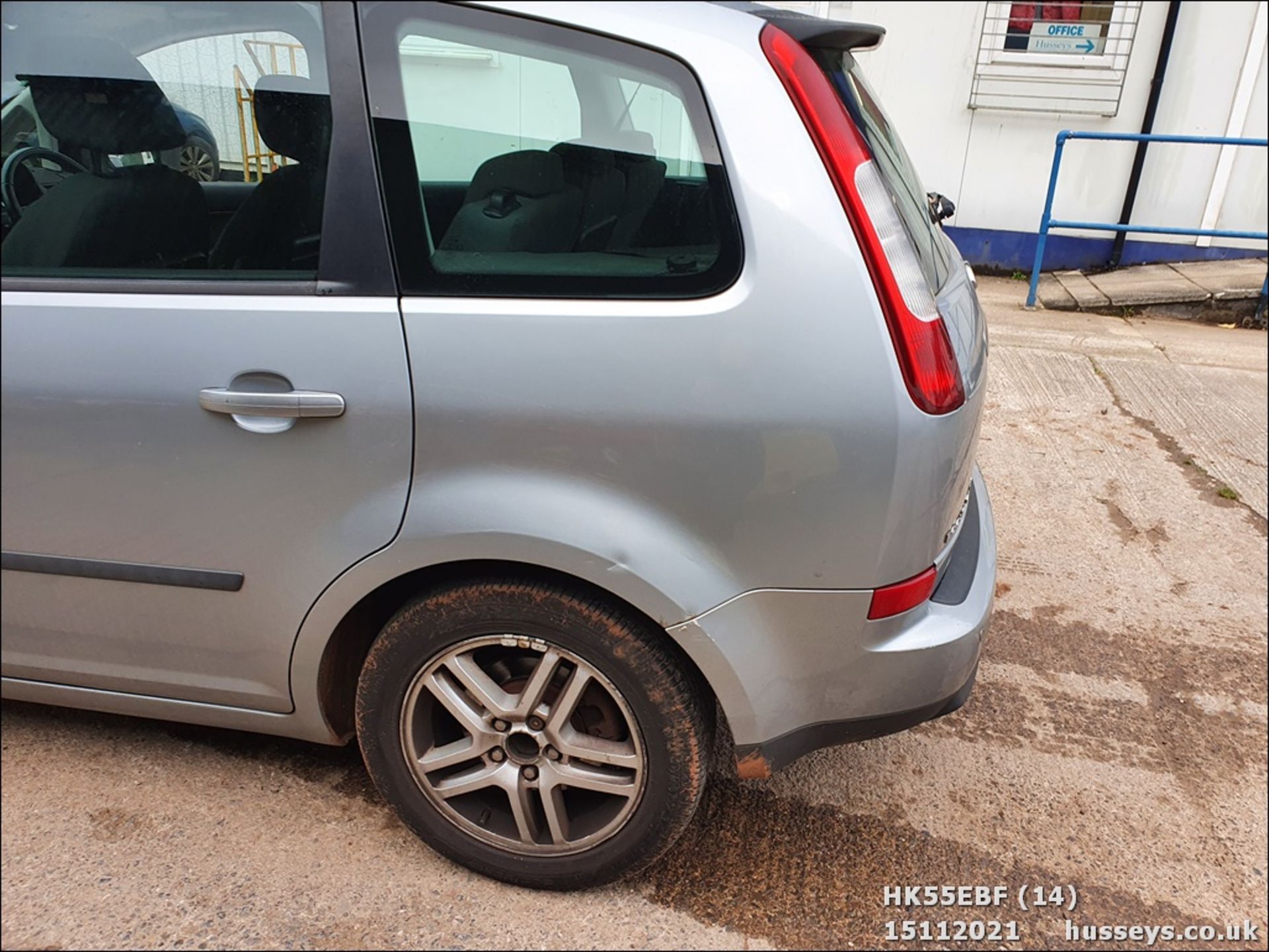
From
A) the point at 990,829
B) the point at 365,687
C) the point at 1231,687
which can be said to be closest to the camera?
the point at 365,687

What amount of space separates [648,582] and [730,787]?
2.91 ft

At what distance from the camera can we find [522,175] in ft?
5.68

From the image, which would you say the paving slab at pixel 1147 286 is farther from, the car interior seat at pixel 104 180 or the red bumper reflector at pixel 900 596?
the car interior seat at pixel 104 180

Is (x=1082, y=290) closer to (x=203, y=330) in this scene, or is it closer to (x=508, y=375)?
(x=508, y=375)

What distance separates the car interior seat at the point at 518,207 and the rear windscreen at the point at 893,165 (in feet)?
1.79

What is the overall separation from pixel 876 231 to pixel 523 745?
119 centimetres

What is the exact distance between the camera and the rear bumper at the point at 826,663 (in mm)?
1733

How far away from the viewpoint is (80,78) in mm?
1801

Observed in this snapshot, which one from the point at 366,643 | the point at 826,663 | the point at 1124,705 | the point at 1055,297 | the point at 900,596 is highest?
the point at 900,596

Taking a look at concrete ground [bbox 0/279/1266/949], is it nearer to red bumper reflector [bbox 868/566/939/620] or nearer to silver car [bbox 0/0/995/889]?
silver car [bbox 0/0/995/889]

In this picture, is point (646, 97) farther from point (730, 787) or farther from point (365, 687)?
point (730, 787)

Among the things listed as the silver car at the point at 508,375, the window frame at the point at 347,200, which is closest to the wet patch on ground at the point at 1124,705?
the silver car at the point at 508,375

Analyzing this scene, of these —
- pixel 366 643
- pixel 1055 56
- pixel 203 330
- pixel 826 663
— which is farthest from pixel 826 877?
pixel 1055 56

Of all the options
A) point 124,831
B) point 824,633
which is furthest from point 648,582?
point 124,831
